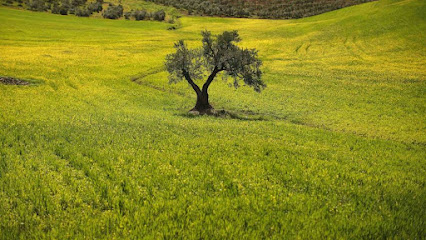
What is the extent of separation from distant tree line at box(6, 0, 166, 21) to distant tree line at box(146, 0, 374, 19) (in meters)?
36.0

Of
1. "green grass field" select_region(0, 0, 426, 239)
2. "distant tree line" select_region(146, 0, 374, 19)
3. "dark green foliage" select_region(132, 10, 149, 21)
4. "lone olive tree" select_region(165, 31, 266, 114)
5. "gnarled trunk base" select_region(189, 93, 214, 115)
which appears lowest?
"gnarled trunk base" select_region(189, 93, 214, 115)

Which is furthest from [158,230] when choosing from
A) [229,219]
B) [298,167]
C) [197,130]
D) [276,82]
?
[276,82]

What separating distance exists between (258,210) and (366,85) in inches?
1927

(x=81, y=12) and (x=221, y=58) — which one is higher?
(x=81, y=12)

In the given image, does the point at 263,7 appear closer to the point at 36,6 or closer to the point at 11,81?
the point at 36,6

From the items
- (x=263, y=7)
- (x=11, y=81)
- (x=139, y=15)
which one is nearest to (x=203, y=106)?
(x=11, y=81)

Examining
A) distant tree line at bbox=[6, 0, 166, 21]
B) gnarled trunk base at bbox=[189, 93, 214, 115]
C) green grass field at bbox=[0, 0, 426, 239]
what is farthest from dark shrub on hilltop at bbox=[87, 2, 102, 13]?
gnarled trunk base at bbox=[189, 93, 214, 115]

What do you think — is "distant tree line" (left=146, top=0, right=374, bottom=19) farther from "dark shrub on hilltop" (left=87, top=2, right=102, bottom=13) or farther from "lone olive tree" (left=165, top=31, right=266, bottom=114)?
"lone olive tree" (left=165, top=31, right=266, bottom=114)

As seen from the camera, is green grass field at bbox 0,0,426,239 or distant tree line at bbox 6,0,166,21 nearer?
green grass field at bbox 0,0,426,239

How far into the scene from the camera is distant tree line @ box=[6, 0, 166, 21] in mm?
130500

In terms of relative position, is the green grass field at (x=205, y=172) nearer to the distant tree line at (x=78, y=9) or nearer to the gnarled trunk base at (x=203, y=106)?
the gnarled trunk base at (x=203, y=106)

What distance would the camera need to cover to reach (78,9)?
13200cm

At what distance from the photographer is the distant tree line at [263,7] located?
15988 centimetres

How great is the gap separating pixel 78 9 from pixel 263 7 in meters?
117
